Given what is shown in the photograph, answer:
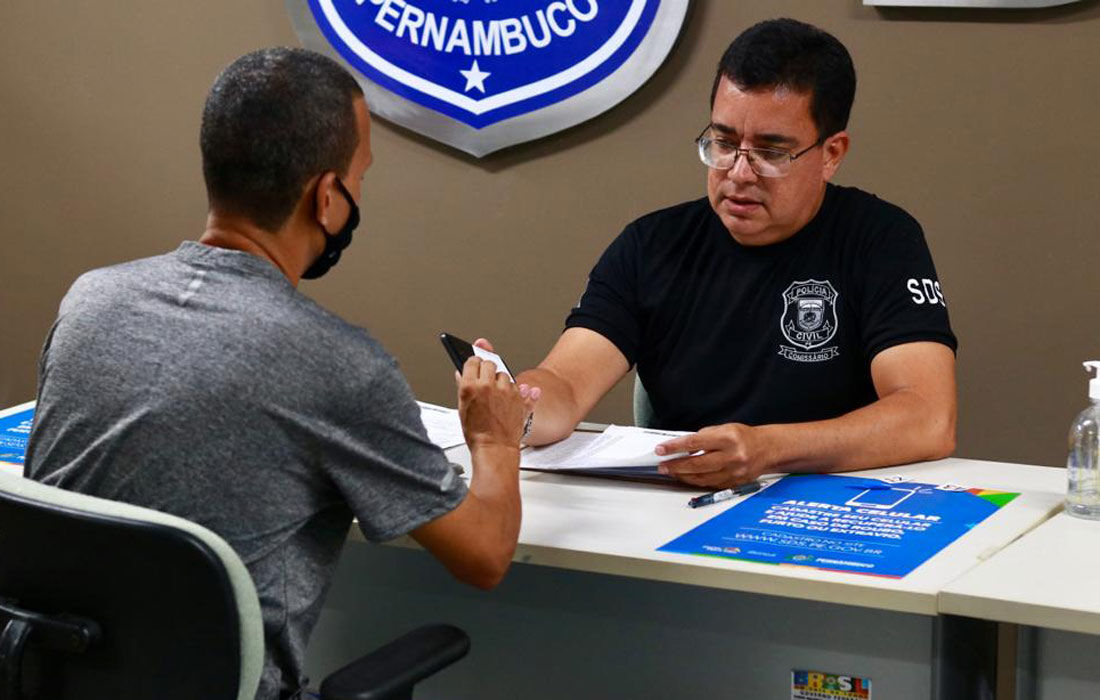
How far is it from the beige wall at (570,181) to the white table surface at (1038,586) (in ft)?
4.37

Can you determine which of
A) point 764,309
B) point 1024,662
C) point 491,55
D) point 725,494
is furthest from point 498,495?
point 491,55

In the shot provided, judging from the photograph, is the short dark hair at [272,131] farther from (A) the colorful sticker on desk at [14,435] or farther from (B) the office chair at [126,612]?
(A) the colorful sticker on desk at [14,435]

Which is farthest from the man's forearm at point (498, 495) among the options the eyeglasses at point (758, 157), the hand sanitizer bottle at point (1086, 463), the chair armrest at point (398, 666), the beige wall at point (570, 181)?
the beige wall at point (570, 181)

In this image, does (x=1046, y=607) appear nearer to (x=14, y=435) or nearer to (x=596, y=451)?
(x=596, y=451)

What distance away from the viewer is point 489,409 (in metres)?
1.77

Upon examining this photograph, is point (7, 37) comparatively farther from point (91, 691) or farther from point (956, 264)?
point (91, 691)

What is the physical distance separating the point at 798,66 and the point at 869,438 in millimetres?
670

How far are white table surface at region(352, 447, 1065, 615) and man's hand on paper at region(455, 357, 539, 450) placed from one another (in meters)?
0.13

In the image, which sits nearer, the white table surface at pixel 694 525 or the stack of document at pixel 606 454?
the white table surface at pixel 694 525

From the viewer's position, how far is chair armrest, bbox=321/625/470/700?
4.50 ft

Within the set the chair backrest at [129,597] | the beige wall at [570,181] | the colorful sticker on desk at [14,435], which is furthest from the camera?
the beige wall at [570,181]

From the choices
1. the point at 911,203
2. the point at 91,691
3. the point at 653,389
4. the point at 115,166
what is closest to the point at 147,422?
the point at 91,691

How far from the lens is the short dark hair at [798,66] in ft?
7.72

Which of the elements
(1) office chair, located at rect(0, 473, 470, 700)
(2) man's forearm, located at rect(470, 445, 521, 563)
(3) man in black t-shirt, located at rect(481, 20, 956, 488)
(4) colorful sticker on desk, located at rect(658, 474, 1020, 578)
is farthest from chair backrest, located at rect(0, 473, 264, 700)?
(3) man in black t-shirt, located at rect(481, 20, 956, 488)
